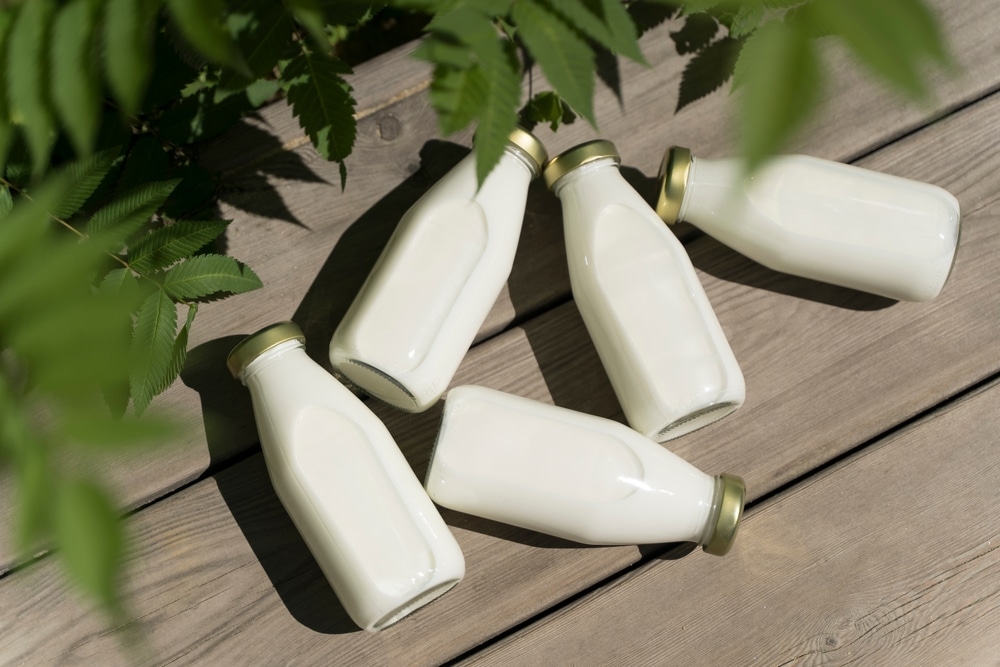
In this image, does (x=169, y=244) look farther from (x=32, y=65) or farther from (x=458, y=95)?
(x=458, y=95)

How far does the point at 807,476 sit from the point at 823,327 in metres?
0.16

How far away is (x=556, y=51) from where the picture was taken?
1.49 ft

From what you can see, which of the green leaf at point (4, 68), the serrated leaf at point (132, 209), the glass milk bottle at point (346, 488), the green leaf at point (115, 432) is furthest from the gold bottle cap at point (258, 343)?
the green leaf at point (115, 432)

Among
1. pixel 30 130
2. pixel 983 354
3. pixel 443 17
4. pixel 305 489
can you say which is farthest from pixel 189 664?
pixel 983 354

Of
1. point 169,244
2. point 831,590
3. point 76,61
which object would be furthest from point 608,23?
point 831,590

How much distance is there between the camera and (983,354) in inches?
30.7

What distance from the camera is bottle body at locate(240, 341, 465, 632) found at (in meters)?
0.64

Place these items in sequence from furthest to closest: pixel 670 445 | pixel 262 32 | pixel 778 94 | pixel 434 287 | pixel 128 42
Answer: pixel 670 445 < pixel 434 287 < pixel 262 32 < pixel 128 42 < pixel 778 94

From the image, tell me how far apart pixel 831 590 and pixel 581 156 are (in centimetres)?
51

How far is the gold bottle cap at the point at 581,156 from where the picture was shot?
0.69 metres

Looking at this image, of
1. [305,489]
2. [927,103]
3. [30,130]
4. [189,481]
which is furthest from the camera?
[189,481]

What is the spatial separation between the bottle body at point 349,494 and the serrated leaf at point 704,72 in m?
0.47

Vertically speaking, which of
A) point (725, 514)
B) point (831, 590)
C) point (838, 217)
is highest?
point (838, 217)

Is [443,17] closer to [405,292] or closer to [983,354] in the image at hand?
[405,292]
